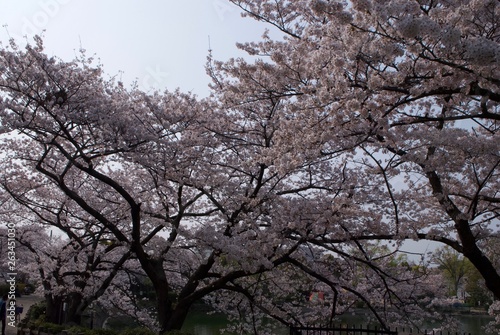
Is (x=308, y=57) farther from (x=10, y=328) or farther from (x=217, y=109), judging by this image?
(x=10, y=328)

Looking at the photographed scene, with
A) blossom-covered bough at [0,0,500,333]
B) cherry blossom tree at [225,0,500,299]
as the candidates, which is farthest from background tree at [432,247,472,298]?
cherry blossom tree at [225,0,500,299]

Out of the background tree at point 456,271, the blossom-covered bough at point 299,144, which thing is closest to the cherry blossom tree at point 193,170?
the blossom-covered bough at point 299,144

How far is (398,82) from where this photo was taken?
17.0ft

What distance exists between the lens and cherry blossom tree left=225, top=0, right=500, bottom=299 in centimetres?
430

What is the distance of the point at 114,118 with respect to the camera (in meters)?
8.09

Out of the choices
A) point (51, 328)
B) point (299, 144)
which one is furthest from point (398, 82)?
point (51, 328)

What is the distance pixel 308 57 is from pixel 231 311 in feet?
28.5

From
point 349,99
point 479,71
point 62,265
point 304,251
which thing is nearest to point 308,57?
point 349,99

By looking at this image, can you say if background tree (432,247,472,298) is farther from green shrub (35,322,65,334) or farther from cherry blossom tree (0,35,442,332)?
green shrub (35,322,65,334)

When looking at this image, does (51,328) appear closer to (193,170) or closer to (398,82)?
(193,170)

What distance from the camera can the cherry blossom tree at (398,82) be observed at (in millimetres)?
4297

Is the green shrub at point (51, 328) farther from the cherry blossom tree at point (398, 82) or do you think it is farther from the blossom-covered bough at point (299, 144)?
the cherry blossom tree at point (398, 82)

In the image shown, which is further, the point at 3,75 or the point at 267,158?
the point at 3,75

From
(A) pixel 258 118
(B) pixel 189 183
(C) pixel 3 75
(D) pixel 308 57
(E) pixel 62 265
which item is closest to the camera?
(D) pixel 308 57
